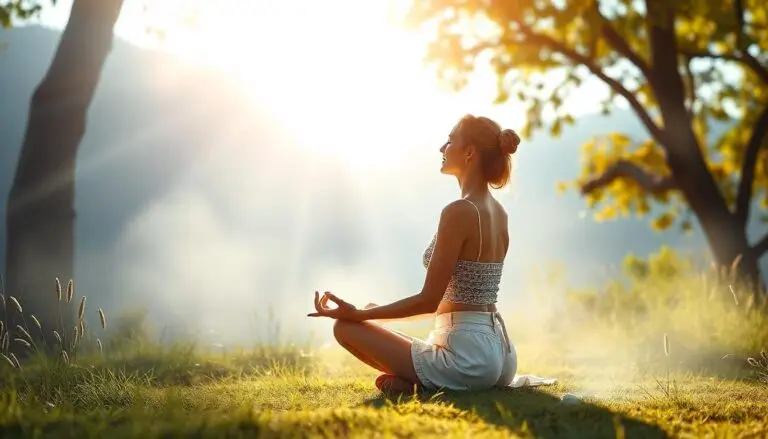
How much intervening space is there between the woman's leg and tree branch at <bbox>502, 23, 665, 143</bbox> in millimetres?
Result: 8617

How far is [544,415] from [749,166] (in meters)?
9.70

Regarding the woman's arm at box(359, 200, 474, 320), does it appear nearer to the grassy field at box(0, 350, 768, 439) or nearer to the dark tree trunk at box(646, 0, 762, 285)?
the grassy field at box(0, 350, 768, 439)

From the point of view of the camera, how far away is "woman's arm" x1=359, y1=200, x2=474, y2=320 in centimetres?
411

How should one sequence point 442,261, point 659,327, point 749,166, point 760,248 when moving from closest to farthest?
point 442,261 < point 659,327 < point 760,248 < point 749,166

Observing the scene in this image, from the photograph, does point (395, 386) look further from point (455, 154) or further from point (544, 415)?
point (455, 154)

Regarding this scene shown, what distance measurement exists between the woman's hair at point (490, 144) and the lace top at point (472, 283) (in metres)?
0.37

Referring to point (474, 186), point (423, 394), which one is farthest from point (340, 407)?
point (474, 186)

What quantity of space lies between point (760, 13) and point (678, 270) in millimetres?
4923

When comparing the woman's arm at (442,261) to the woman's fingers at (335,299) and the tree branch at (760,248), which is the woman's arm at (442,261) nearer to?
the woman's fingers at (335,299)

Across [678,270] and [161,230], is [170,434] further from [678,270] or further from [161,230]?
[161,230]

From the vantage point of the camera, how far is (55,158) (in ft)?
23.5

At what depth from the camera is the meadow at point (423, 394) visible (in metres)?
3.04

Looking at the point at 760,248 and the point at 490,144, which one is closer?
the point at 490,144

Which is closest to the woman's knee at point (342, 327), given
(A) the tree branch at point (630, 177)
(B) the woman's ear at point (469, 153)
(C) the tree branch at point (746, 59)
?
(B) the woman's ear at point (469, 153)
